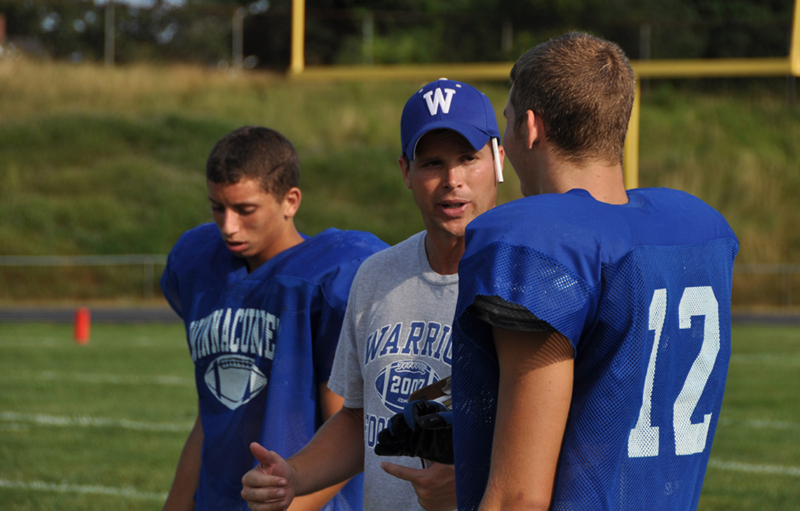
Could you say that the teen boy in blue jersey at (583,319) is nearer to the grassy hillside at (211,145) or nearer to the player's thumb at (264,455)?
the player's thumb at (264,455)

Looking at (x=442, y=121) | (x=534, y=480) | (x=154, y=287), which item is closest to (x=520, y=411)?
(x=534, y=480)

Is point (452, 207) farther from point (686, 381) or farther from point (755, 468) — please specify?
point (755, 468)

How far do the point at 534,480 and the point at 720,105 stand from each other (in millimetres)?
30551

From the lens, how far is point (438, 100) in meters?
2.13

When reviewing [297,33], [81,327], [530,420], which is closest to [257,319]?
[530,420]

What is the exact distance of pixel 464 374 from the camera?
1473 millimetres

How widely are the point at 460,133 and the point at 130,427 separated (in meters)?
6.31

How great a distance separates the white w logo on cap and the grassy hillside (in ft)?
66.8

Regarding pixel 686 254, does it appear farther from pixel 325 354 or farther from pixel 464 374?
pixel 325 354

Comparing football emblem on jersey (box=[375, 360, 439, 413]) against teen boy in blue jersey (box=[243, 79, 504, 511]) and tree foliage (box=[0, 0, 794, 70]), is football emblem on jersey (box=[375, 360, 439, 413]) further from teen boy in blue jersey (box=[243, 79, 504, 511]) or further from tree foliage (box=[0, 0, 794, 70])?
tree foliage (box=[0, 0, 794, 70])

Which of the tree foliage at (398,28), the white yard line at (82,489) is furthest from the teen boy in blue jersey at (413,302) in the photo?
the tree foliage at (398,28)

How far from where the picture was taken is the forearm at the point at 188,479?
2.84m

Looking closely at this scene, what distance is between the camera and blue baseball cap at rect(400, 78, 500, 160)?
6.95ft

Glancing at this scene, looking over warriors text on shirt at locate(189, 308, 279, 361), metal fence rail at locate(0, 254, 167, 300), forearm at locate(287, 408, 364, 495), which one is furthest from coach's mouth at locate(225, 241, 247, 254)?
metal fence rail at locate(0, 254, 167, 300)
